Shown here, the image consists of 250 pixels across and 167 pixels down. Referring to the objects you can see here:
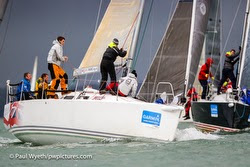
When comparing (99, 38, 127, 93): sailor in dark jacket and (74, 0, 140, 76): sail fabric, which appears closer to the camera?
A: (99, 38, 127, 93): sailor in dark jacket

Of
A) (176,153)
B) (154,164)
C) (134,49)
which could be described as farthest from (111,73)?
(154,164)

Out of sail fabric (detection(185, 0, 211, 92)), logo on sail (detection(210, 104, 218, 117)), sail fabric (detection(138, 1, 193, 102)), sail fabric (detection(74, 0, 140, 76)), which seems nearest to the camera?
sail fabric (detection(74, 0, 140, 76))

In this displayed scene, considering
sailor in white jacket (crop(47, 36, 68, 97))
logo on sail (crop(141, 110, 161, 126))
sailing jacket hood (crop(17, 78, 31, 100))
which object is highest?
sailor in white jacket (crop(47, 36, 68, 97))

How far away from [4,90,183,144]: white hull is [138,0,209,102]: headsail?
8.22 meters

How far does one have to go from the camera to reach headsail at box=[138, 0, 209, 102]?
21.9m

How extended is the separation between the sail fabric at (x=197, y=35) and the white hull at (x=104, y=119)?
27.9ft

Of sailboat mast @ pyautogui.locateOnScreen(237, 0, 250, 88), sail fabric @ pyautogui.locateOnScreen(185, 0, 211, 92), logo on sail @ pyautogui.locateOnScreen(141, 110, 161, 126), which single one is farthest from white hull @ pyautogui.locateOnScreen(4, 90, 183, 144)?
sail fabric @ pyautogui.locateOnScreen(185, 0, 211, 92)

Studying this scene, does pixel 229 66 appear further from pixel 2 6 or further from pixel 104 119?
pixel 104 119

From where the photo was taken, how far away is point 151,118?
495 inches

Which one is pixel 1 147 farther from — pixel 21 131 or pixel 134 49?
pixel 134 49

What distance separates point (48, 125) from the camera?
43.0 ft

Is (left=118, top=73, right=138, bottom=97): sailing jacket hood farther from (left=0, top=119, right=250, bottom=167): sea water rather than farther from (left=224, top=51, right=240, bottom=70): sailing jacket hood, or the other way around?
(left=224, top=51, right=240, bottom=70): sailing jacket hood

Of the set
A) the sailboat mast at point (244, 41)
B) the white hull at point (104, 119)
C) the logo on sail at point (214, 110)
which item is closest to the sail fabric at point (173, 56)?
the sailboat mast at point (244, 41)

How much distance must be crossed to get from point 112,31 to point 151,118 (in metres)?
3.83
